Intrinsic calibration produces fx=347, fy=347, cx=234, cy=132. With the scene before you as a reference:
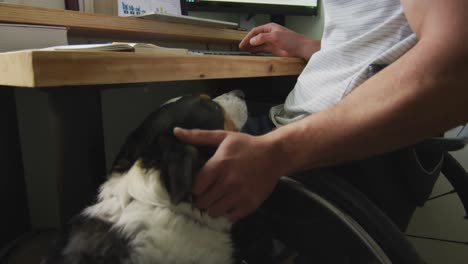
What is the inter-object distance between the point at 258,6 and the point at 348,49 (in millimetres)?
942

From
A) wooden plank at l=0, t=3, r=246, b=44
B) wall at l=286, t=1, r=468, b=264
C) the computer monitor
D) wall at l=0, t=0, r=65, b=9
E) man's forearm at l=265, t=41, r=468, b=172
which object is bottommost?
wall at l=286, t=1, r=468, b=264

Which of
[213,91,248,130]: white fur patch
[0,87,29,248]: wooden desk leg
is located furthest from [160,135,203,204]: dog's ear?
[0,87,29,248]: wooden desk leg

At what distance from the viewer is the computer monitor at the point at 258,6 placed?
152cm

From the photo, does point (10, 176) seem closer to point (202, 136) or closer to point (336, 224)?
point (202, 136)

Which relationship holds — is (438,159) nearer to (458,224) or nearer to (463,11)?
(463,11)

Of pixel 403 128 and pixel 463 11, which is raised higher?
pixel 463 11

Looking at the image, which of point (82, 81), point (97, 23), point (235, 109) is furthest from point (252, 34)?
point (82, 81)

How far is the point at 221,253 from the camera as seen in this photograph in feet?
2.45

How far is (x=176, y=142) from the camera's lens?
711 millimetres

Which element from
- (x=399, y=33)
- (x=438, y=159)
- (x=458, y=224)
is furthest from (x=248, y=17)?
(x=458, y=224)

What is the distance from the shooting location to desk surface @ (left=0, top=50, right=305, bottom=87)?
447mm

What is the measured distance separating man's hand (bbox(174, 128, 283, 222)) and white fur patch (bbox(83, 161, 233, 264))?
0.39 feet

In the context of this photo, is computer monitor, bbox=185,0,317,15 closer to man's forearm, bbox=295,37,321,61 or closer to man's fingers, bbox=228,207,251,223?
man's forearm, bbox=295,37,321,61

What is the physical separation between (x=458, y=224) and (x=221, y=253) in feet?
4.46
